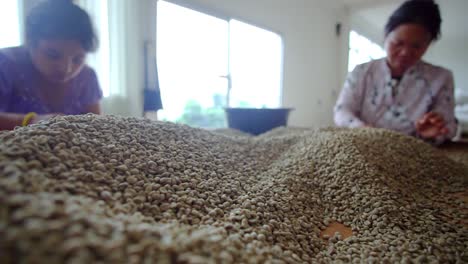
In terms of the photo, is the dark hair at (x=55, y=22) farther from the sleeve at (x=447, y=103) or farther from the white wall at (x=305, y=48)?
the sleeve at (x=447, y=103)

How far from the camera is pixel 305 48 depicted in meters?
4.84

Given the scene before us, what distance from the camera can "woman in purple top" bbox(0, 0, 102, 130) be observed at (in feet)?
4.00

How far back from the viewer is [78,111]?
1.54 m

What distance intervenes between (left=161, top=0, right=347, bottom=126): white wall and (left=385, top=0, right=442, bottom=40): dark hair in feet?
6.24

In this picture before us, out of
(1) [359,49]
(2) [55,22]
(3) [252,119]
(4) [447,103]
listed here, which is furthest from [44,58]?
(1) [359,49]

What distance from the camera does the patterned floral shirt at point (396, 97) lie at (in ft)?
6.06

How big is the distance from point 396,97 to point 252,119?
3.48 feet

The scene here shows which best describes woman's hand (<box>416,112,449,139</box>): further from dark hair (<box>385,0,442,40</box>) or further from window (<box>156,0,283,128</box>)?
window (<box>156,0,283,128</box>)

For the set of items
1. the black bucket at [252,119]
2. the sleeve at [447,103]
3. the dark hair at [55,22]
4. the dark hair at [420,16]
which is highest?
the dark hair at [420,16]

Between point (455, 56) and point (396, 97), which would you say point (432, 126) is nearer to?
point (396, 97)

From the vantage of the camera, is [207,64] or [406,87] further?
[207,64]

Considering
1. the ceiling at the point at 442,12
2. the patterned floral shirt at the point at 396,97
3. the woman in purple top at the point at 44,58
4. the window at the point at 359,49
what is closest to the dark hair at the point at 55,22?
the woman in purple top at the point at 44,58

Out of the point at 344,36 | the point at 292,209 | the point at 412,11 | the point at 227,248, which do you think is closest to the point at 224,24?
the point at 412,11

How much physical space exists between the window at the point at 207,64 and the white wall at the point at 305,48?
0.64ft
